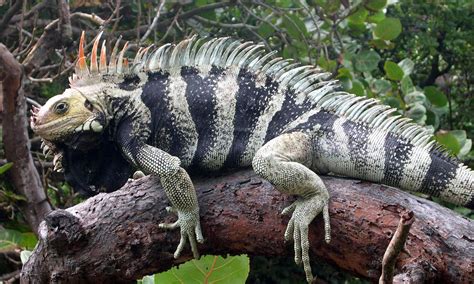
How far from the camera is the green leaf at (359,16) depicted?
4552 millimetres

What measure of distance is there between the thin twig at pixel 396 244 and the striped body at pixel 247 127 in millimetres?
793

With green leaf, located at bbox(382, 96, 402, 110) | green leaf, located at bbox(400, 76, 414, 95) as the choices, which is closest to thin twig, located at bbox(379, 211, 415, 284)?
green leaf, located at bbox(382, 96, 402, 110)

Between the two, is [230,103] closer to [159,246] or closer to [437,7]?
[159,246]

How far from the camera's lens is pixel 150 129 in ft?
8.34

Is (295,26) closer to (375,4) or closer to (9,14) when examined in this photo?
(375,4)

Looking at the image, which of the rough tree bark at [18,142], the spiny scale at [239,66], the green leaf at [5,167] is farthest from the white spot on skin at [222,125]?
the green leaf at [5,167]

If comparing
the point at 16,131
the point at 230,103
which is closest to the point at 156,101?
the point at 230,103

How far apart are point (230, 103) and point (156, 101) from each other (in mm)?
287

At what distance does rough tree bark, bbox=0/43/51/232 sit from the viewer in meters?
3.30

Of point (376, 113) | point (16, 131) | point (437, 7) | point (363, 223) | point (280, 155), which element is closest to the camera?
point (363, 223)

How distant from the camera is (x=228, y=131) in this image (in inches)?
98.7

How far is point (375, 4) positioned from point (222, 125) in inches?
89.8

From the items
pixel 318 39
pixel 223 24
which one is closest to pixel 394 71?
pixel 318 39

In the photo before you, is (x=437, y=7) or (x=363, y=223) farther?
(x=437, y=7)
